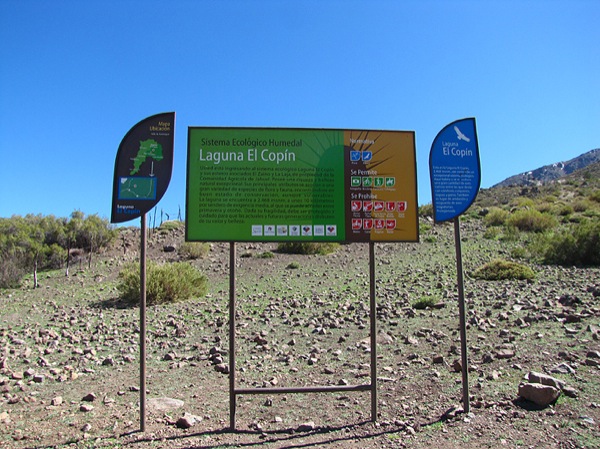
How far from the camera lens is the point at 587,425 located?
422 centimetres

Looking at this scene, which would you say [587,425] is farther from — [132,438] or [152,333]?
[152,333]

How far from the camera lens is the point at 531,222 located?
24375 mm

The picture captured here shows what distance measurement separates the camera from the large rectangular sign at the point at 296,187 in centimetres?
474

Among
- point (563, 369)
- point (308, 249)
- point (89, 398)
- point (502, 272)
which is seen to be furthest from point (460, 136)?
point (308, 249)

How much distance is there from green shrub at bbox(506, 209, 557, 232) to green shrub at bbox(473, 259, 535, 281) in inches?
452

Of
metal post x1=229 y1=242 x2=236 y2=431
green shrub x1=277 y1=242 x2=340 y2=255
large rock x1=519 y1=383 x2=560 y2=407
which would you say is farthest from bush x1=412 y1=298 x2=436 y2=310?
green shrub x1=277 y1=242 x2=340 y2=255

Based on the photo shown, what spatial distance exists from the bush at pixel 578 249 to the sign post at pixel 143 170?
15209 mm

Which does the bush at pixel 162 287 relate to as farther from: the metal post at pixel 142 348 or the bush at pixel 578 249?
the bush at pixel 578 249

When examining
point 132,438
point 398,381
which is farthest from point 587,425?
point 132,438

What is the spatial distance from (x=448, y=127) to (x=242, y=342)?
204 inches

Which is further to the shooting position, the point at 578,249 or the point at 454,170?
the point at 578,249

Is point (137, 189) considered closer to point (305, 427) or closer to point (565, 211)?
A: point (305, 427)

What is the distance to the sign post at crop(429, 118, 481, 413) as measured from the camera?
5.00 meters

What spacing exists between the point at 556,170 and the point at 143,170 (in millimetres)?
132283
